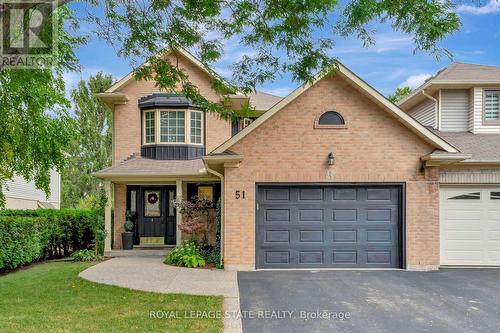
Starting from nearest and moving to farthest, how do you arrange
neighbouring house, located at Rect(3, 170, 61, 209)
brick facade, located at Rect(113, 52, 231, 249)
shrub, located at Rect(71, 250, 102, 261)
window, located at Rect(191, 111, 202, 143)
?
shrub, located at Rect(71, 250, 102, 261)
window, located at Rect(191, 111, 202, 143)
brick facade, located at Rect(113, 52, 231, 249)
neighbouring house, located at Rect(3, 170, 61, 209)

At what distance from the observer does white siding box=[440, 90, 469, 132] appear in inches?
608

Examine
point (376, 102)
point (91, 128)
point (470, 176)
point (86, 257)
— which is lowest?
point (86, 257)

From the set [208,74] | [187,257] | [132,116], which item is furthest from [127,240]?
[208,74]

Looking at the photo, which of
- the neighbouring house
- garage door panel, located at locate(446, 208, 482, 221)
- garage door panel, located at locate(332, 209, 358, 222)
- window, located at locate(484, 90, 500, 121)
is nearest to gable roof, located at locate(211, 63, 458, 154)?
garage door panel, located at locate(446, 208, 482, 221)

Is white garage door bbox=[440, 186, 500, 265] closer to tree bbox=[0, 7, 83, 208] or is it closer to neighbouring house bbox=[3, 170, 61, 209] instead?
tree bbox=[0, 7, 83, 208]

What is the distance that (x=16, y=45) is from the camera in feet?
22.4

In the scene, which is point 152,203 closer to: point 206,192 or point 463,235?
point 206,192

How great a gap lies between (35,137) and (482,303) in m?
→ 12.2

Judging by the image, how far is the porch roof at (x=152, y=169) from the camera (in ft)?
48.3

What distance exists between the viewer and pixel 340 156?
1178cm

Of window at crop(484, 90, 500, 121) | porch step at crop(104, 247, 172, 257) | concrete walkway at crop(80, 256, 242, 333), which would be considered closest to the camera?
concrete walkway at crop(80, 256, 242, 333)

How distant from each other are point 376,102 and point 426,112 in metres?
6.06

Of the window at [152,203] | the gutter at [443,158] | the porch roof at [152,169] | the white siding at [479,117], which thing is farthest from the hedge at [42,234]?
the white siding at [479,117]

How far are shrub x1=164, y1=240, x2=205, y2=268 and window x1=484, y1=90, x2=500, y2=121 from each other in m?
11.1
